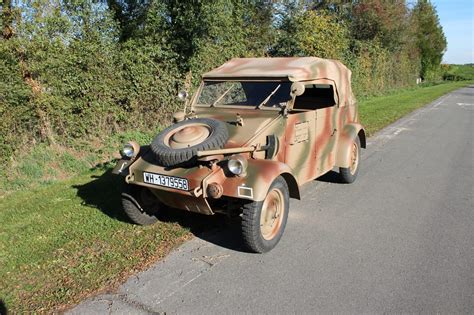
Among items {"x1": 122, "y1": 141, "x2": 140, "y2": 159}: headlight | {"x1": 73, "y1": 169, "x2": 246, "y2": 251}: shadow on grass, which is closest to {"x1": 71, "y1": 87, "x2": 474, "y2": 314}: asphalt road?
{"x1": 73, "y1": 169, "x2": 246, "y2": 251}: shadow on grass

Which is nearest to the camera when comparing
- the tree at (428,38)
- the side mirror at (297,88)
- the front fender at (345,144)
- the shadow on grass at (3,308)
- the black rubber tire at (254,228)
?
the shadow on grass at (3,308)

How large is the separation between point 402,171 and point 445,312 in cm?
444

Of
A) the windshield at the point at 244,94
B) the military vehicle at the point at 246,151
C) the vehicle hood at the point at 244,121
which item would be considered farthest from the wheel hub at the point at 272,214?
the windshield at the point at 244,94

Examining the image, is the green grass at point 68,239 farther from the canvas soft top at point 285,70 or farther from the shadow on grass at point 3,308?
the canvas soft top at point 285,70

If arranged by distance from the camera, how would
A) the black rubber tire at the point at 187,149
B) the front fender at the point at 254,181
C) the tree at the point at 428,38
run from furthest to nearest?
1. the tree at the point at 428,38
2. the black rubber tire at the point at 187,149
3. the front fender at the point at 254,181

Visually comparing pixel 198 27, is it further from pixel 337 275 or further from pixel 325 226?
pixel 337 275

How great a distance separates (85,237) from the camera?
468cm

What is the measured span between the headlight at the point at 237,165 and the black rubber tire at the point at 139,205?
143cm

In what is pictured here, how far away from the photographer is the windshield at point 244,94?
17.0ft

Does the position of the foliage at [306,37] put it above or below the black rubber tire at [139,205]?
above

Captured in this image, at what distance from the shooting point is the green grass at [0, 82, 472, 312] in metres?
3.67

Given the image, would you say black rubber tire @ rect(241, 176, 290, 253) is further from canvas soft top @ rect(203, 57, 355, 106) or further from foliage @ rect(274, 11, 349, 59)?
foliage @ rect(274, 11, 349, 59)

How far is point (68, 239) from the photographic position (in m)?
4.65

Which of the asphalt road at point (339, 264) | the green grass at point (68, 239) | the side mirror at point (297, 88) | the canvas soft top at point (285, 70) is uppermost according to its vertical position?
the canvas soft top at point (285, 70)
